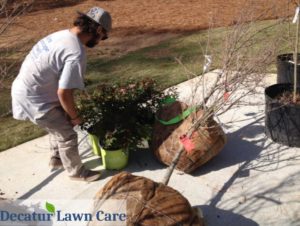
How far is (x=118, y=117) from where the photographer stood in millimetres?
3936

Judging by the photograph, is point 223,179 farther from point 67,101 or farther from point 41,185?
point 41,185

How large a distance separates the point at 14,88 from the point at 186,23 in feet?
25.4

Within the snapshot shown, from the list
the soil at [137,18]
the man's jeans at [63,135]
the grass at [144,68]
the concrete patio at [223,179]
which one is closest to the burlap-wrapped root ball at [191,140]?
the concrete patio at [223,179]

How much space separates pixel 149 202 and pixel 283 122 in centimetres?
196

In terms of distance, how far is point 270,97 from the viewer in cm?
443

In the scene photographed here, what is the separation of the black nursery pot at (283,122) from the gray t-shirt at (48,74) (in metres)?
1.92

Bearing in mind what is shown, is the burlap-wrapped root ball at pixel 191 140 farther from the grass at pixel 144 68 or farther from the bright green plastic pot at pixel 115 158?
the grass at pixel 144 68

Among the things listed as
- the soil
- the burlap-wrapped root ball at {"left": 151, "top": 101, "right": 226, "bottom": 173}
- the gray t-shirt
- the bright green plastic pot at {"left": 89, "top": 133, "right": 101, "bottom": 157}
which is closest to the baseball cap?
the gray t-shirt

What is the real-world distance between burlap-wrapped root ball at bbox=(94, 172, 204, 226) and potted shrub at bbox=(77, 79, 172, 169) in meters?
0.92

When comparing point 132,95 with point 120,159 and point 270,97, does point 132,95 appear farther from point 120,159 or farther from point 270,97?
point 270,97

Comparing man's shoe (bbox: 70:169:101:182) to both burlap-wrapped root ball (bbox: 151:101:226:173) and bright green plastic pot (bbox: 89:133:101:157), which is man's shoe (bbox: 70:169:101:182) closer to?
bright green plastic pot (bbox: 89:133:101:157)

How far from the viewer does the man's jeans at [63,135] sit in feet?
12.1

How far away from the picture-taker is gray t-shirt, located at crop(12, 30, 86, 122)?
3350mm

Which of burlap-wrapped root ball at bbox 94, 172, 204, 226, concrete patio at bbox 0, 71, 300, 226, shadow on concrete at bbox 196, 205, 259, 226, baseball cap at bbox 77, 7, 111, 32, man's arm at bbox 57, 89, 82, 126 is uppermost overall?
baseball cap at bbox 77, 7, 111, 32
